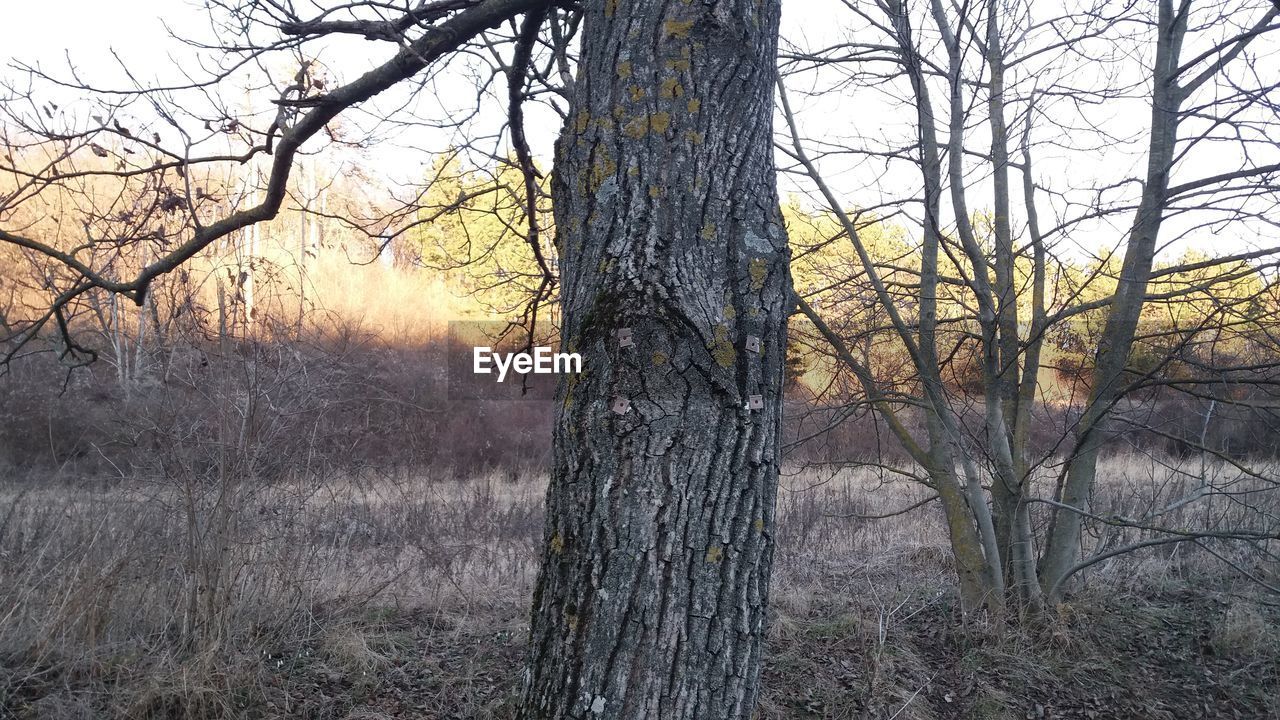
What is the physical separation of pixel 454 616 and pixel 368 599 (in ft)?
1.88

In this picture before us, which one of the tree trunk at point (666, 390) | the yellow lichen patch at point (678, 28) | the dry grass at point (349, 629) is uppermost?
the yellow lichen patch at point (678, 28)

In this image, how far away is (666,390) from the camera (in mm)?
1757

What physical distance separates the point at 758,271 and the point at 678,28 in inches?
24.9

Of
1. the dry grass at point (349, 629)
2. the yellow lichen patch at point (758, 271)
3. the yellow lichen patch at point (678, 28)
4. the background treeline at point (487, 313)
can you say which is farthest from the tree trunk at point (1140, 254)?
the yellow lichen patch at point (678, 28)

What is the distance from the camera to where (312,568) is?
4.87 metres

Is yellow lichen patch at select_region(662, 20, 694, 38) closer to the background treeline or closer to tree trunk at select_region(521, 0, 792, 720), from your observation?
tree trunk at select_region(521, 0, 792, 720)

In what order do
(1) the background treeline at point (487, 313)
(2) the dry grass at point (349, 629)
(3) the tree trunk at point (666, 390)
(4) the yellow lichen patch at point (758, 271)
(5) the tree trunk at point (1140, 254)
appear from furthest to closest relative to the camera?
(5) the tree trunk at point (1140, 254)
(1) the background treeline at point (487, 313)
(2) the dry grass at point (349, 629)
(4) the yellow lichen patch at point (758, 271)
(3) the tree trunk at point (666, 390)

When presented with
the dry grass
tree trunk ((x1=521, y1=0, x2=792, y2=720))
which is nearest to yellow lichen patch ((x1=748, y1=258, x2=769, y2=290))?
tree trunk ((x1=521, y1=0, x2=792, y2=720))

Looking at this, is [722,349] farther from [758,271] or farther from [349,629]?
[349,629]

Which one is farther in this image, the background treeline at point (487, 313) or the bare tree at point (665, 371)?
the background treeline at point (487, 313)

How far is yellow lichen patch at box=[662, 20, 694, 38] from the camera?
1.89m

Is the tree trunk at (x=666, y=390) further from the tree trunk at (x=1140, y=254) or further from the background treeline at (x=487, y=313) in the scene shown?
the tree trunk at (x=1140, y=254)

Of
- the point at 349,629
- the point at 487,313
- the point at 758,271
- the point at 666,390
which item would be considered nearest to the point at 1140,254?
the point at 758,271

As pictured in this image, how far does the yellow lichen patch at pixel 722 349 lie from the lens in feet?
5.81
